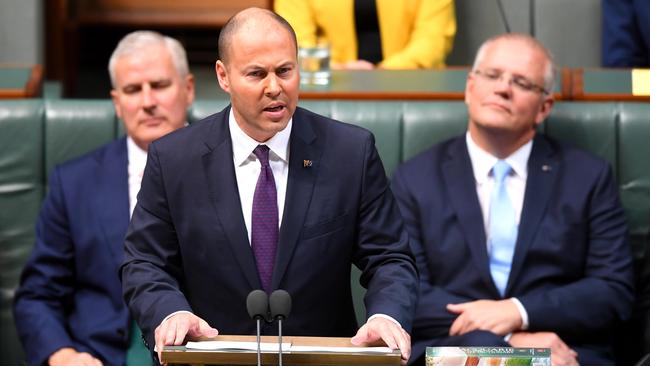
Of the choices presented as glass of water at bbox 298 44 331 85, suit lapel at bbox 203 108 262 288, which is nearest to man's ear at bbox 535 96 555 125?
glass of water at bbox 298 44 331 85

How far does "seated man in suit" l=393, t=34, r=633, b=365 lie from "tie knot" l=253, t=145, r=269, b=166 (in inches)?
34.9

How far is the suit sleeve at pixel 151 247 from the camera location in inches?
94.6

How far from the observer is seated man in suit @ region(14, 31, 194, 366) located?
3.29 metres

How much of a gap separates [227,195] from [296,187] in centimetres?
14

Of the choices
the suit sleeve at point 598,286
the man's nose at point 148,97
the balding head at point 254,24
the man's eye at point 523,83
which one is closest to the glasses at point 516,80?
the man's eye at point 523,83

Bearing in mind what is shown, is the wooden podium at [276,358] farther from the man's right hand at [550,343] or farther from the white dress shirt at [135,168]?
the white dress shirt at [135,168]

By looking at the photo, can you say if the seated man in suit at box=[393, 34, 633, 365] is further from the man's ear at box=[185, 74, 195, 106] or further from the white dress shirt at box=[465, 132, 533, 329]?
the man's ear at box=[185, 74, 195, 106]

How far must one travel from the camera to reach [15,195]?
360 cm

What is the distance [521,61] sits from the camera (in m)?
3.44

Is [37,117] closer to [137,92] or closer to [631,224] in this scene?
[137,92]

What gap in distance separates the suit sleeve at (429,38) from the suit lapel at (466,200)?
0.89m

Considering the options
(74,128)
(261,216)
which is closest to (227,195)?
(261,216)

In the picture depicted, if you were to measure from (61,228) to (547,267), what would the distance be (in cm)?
136

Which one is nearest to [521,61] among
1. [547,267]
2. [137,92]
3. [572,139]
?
[572,139]
